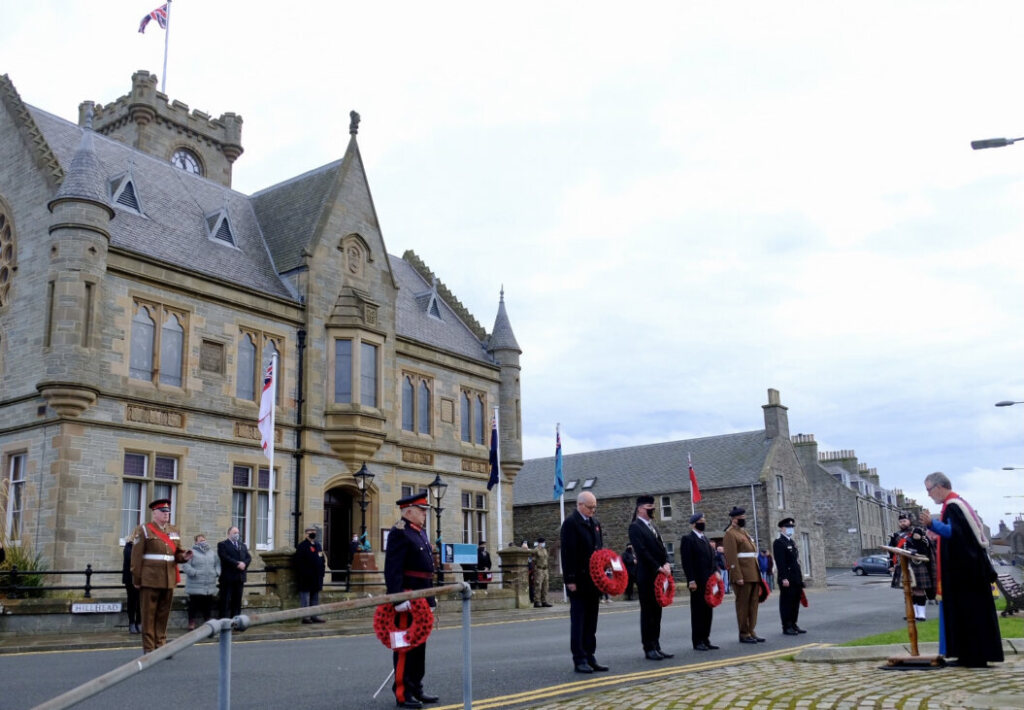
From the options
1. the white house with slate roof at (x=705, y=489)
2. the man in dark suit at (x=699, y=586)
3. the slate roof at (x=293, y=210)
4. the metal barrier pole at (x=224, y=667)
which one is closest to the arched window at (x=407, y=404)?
the slate roof at (x=293, y=210)

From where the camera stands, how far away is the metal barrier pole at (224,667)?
175 inches

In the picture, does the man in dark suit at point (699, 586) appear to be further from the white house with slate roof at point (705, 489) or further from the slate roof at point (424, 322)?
the white house with slate roof at point (705, 489)

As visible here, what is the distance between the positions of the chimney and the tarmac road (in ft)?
109

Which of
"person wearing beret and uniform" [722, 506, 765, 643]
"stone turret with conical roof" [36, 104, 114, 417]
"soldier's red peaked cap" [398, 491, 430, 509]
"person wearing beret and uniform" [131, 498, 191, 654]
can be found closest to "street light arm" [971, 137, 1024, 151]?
"person wearing beret and uniform" [722, 506, 765, 643]

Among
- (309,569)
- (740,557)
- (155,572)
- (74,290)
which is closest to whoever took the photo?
(155,572)

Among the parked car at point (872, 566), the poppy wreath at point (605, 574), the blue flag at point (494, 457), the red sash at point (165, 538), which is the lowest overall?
the parked car at point (872, 566)

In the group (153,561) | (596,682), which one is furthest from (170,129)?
(596,682)

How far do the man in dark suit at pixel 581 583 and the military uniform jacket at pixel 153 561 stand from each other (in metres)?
5.43

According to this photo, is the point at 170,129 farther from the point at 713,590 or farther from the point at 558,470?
the point at 713,590

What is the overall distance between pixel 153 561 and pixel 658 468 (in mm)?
43114

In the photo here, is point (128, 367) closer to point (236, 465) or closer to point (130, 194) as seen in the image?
point (236, 465)

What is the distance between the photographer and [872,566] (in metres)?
57.8

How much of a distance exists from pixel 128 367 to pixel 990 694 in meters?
21.3

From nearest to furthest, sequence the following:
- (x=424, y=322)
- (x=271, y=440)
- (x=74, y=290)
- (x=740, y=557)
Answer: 1. (x=740, y=557)
2. (x=74, y=290)
3. (x=271, y=440)
4. (x=424, y=322)
